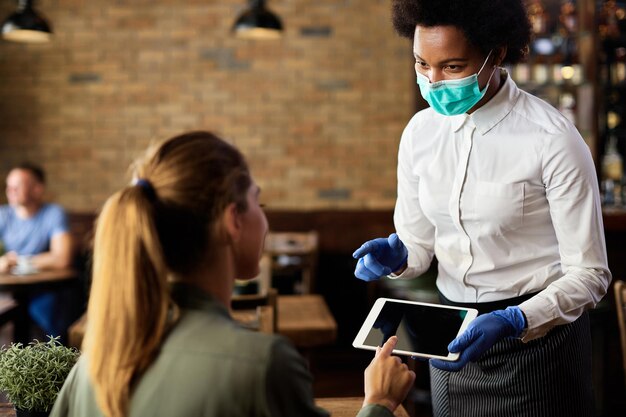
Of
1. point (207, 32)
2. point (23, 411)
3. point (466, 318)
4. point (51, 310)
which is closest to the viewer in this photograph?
point (23, 411)

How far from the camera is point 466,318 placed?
1595mm

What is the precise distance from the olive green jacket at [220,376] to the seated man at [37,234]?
354 cm

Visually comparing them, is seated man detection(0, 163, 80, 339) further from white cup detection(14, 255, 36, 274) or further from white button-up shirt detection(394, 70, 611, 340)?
white button-up shirt detection(394, 70, 611, 340)

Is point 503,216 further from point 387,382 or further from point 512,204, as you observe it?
point 387,382

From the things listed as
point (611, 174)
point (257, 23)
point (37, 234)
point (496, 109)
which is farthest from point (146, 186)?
point (611, 174)

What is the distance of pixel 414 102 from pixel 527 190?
320 centimetres

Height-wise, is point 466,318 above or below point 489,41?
below

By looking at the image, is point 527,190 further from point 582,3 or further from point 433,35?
point 582,3

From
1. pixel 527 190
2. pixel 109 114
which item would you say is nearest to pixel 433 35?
pixel 527 190

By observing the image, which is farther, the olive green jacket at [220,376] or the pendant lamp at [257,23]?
the pendant lamp at [257,23]

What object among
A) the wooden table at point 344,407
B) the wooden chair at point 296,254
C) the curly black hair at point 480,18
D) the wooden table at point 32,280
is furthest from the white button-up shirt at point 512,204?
the wooden chair at point 296,254

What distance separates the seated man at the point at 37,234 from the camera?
175 inches

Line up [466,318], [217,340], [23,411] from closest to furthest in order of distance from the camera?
[217,340]
[23,411]
[466,318]

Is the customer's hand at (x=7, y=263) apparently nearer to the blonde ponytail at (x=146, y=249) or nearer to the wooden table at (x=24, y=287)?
the wooden table at (x=24, y=287)
